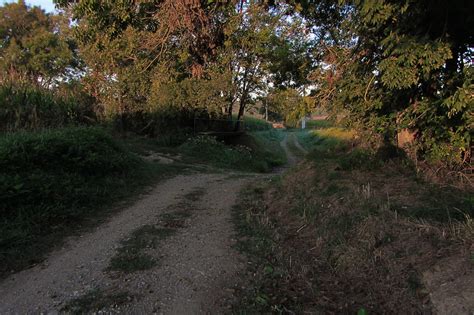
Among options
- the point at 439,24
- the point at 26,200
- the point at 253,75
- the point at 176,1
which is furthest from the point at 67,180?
the point at 253,75

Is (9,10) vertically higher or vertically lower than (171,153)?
higher

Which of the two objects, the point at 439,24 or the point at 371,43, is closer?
the point at 439,24

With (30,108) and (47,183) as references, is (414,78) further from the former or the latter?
(30,108)

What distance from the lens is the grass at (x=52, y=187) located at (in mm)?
5586

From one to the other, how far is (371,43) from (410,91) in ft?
4.09

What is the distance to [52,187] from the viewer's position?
23.1 ft

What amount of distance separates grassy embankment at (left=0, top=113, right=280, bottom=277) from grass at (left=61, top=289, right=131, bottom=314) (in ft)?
4.93

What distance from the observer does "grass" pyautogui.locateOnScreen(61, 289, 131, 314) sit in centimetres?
370

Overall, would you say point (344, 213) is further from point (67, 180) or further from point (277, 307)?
point (67, 180)

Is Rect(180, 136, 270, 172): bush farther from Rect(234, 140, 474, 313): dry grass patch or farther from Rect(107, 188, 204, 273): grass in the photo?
Rect(234, 140, 474, 313): dry grass patch

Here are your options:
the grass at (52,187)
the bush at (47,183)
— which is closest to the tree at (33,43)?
the grass at (52,187)

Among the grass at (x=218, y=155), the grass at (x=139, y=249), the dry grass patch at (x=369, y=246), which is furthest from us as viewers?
the grass at (x=218, y=155)

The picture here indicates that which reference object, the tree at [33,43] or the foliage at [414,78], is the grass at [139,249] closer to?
the foliage at [414,78]

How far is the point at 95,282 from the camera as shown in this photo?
4289 millimetres
